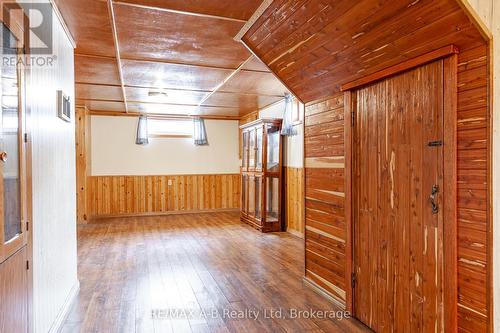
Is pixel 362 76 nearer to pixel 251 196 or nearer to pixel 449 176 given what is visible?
pixel 449 176

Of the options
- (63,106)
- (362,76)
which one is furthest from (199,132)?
(362,76)

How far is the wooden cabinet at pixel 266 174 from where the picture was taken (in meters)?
5.84

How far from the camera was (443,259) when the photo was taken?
5.94 ft

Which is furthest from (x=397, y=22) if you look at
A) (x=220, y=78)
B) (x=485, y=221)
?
(x=220, y=78)

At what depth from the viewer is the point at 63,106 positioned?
2551mm

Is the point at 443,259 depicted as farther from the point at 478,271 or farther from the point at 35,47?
the point at 35,47

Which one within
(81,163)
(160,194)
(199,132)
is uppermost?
(199,132)

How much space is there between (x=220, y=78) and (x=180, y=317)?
9.90 ft

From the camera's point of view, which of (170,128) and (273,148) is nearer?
(273,148)

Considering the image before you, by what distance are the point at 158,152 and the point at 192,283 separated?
16.2ft

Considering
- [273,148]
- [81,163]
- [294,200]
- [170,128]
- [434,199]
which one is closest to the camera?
[434,199]

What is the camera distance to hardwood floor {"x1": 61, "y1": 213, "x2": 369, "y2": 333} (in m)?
2.49

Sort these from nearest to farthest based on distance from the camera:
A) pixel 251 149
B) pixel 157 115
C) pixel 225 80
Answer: pixel 225 80 < pixel 251 149 < pixel 157 115

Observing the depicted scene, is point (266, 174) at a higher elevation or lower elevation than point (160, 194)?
higher
